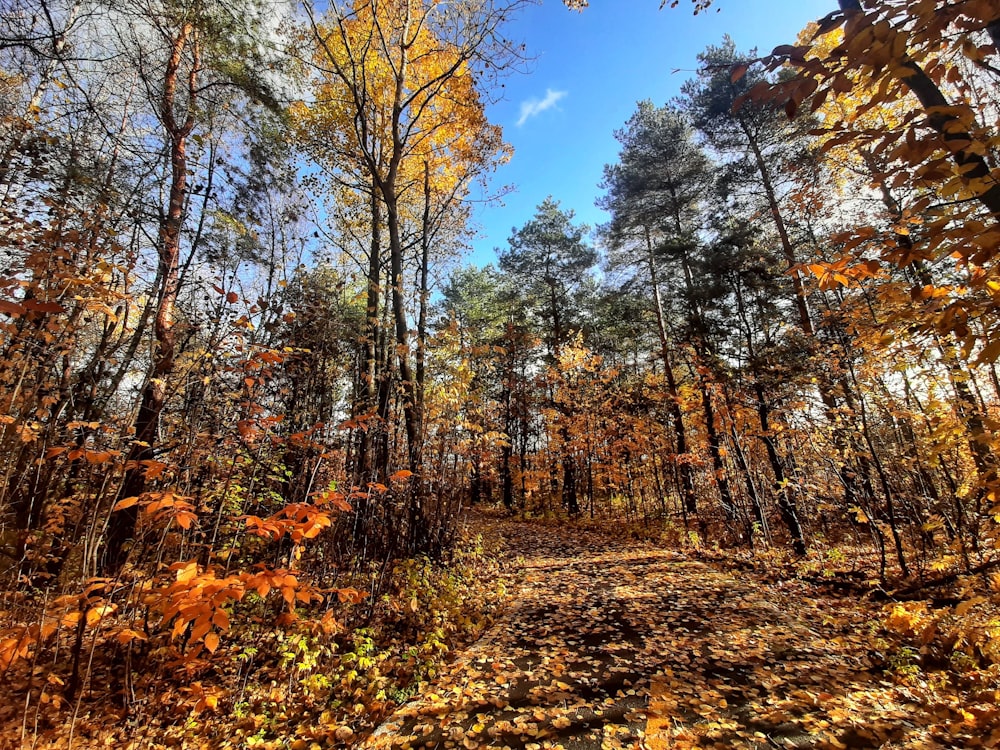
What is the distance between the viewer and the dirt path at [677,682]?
3137mm

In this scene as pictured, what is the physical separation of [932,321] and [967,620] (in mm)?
4474

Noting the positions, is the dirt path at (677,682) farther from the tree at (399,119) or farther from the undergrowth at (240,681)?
the tree at (399,119)

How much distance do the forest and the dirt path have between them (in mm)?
53

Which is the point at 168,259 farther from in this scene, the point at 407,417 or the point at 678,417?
the point at 678,417

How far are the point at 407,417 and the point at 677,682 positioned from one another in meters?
5.22

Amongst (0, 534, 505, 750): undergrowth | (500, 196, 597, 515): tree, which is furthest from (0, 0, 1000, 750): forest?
(500, 196, 597, 515): tree

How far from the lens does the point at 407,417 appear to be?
7258mm

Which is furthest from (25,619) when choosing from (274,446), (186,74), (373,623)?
(186,74)

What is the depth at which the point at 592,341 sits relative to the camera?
19156 millimetres

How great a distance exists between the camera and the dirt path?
123 inches

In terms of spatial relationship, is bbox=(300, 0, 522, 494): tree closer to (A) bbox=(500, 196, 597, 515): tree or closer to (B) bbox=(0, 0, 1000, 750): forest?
(B) bbox=(0, 0, 1000, 750): forest

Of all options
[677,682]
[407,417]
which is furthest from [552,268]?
[677,682]

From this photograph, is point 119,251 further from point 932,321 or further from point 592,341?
point 592,341

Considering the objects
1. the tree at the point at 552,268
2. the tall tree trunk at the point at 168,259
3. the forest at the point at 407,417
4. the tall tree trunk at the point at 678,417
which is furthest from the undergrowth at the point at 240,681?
the tree at the point at 552,268
